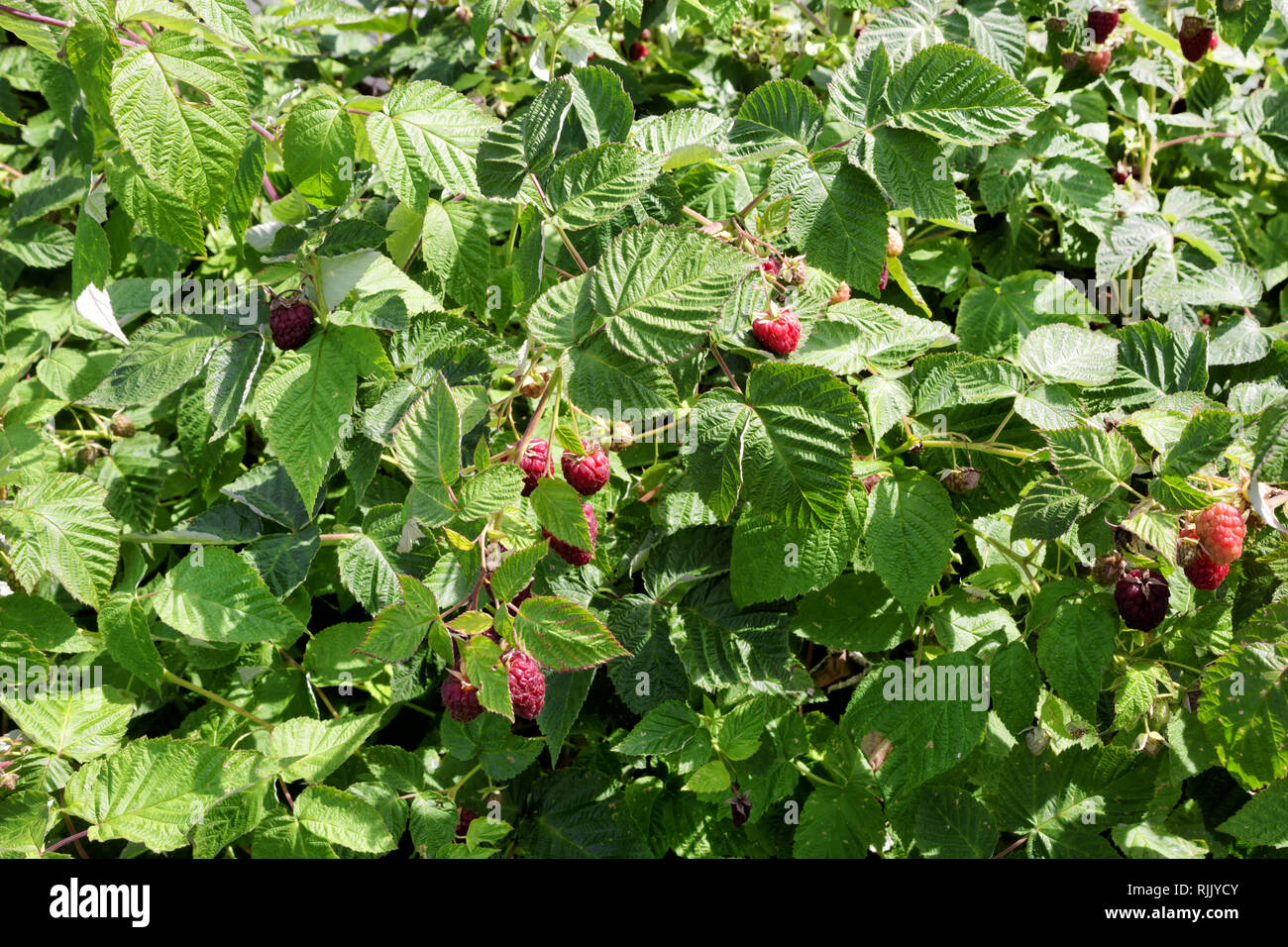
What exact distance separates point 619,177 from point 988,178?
3.31 ft

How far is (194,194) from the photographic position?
43.1 inches

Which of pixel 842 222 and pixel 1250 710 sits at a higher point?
pixel 842 222

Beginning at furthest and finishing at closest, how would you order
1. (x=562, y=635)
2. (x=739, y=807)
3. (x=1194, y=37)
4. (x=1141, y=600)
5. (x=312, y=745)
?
(x=1194, y=37) → (x=739, y=807) → (x=312, y=745) → (x=1141, y=600) → (x=562, y=635)

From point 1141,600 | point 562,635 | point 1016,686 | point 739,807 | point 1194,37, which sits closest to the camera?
point 562,635

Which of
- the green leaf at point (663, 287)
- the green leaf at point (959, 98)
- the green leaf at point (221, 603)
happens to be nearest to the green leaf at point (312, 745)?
the green leaf at point (221, 603)

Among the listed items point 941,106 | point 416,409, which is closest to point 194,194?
point 416,409

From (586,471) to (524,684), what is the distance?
0.25 m

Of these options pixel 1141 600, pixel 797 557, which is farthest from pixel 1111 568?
pixel 797 557

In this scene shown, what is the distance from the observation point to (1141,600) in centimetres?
124

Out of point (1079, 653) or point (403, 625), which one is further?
point (1079, 653)

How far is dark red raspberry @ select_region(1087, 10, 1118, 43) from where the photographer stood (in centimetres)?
187

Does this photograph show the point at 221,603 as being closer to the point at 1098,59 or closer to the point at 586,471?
the point at 586,471

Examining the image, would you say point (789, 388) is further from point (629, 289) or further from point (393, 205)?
point (393, 205)

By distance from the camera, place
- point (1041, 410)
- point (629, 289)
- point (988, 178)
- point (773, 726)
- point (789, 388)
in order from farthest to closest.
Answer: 1. point (988, 178)
2. point (773, 726)
3. point (1041, 410)
4. point (789, 388)
5. point (629, 289)
